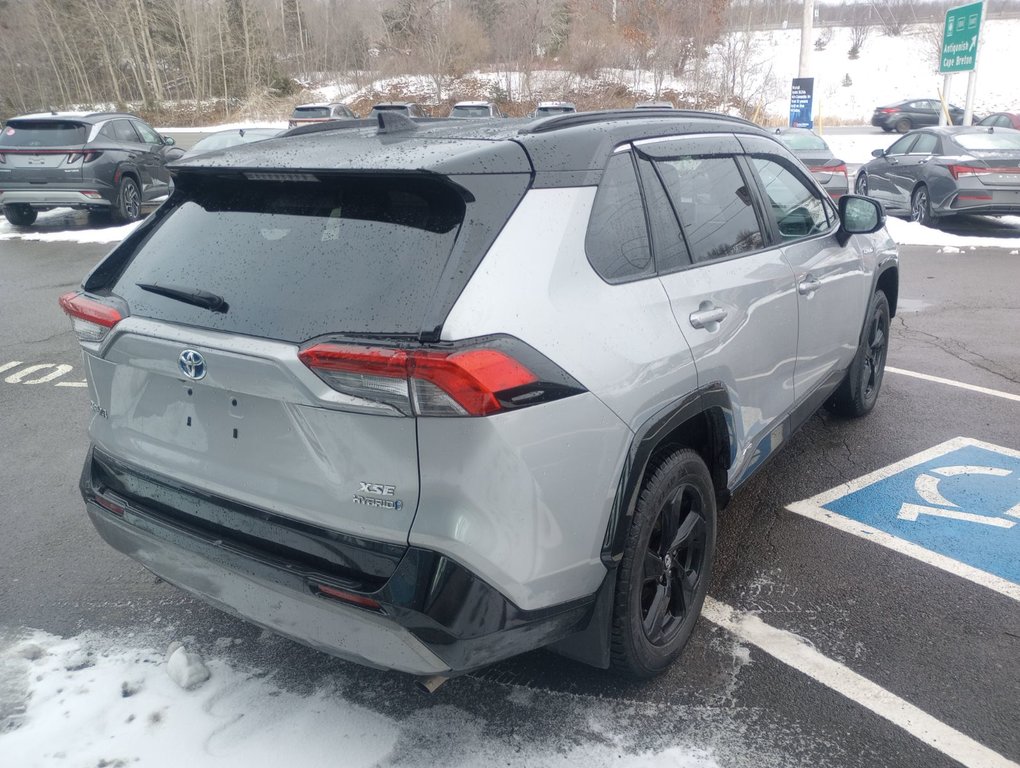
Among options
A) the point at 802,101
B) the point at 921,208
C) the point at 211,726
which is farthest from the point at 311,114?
the point at 211,726

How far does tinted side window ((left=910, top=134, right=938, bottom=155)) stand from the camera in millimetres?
13211

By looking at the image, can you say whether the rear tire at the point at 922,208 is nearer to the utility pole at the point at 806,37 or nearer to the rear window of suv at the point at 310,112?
the utility pole at the point at 806,37

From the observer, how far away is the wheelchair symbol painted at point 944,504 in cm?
392

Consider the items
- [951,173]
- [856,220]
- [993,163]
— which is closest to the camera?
[856,220]

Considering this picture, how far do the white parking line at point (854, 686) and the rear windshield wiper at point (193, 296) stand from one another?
2.10 m

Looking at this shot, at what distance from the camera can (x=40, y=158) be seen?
514 inches

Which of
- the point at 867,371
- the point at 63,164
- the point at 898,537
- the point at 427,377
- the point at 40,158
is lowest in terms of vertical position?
the point at 898,537

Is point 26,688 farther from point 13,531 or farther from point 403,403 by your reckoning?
point 403,403

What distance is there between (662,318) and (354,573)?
3.92ft

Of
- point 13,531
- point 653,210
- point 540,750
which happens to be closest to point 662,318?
point 653,210

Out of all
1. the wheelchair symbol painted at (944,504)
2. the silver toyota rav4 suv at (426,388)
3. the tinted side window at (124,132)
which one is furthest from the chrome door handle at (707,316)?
the tinted side window at (124,132)

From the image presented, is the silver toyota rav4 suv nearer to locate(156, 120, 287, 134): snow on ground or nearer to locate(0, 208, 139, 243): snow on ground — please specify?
locate(0, 208, 139, 243): snow on ground

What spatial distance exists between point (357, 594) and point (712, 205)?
6.47 ft

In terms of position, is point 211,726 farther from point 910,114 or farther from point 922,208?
point 910,114
